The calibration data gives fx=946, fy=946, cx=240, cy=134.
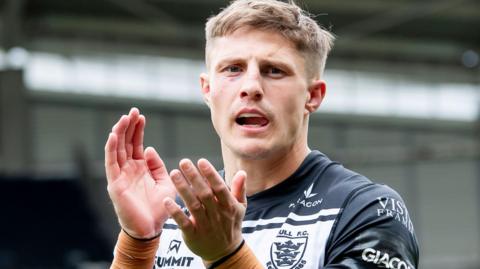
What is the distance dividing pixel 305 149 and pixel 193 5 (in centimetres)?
1694

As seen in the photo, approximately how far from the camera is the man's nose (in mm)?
3035

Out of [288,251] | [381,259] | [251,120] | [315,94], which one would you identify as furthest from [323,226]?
[315,94]

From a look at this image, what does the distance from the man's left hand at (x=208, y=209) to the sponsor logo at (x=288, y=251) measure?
0.37m

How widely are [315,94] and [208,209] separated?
2.95 feet

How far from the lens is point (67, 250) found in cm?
1978

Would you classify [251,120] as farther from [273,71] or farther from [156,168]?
[156,168]

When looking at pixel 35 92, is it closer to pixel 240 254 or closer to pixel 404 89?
pixel 404 89

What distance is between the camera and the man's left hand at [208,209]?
2.52 metres

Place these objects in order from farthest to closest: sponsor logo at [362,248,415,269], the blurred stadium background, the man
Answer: the blurred stadium background → the man → sponsor logo at [362,248,415,269]

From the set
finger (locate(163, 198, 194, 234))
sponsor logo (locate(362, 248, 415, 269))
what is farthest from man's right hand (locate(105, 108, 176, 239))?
sponsor logo (locate(362, 248, 415, 269))

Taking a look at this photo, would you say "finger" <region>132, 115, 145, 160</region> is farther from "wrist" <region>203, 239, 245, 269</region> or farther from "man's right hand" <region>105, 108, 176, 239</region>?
"wrist" <region>203, 239, 245, 269</region>

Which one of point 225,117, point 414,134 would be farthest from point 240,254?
point 414,134

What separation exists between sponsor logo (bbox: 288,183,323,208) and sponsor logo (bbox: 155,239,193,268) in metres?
0.40

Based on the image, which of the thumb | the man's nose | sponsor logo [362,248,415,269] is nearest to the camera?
the thumb
